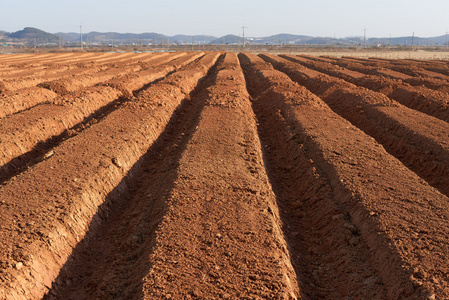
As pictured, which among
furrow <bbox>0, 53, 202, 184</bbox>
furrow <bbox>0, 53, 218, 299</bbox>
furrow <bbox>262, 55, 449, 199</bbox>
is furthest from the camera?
furrow <bbox>0, 53, 202, 184</bbox>

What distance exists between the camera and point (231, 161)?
897 centimetres

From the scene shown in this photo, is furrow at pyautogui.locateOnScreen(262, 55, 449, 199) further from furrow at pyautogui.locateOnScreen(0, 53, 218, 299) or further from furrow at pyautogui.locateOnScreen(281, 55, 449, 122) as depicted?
furrow at pyautogui.locateOnScreen(0, 53, 218, 299)

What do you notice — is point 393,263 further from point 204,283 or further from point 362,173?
point 362,173

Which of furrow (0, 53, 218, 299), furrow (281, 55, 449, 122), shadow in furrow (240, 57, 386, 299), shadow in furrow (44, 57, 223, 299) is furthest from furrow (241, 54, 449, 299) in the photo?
furrow (281, 55, 449, 122)

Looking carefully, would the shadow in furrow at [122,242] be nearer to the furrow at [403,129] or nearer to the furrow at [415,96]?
the furrow at [403,129]

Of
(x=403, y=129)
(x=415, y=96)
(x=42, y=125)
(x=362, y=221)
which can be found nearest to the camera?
(x=362, y=221)

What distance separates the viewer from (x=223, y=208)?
6.71m

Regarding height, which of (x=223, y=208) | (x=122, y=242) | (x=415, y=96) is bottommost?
(x=122, y=242)

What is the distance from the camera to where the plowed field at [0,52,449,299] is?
202 inches

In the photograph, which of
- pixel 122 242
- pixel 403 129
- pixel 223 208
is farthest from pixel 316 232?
pixel 403 129

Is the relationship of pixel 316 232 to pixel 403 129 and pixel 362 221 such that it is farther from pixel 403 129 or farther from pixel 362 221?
pixel 403 129

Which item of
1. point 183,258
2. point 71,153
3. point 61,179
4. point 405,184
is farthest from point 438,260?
point 71,153

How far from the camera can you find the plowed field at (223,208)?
16.9 feet

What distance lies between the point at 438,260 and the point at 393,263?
57 centimetres
